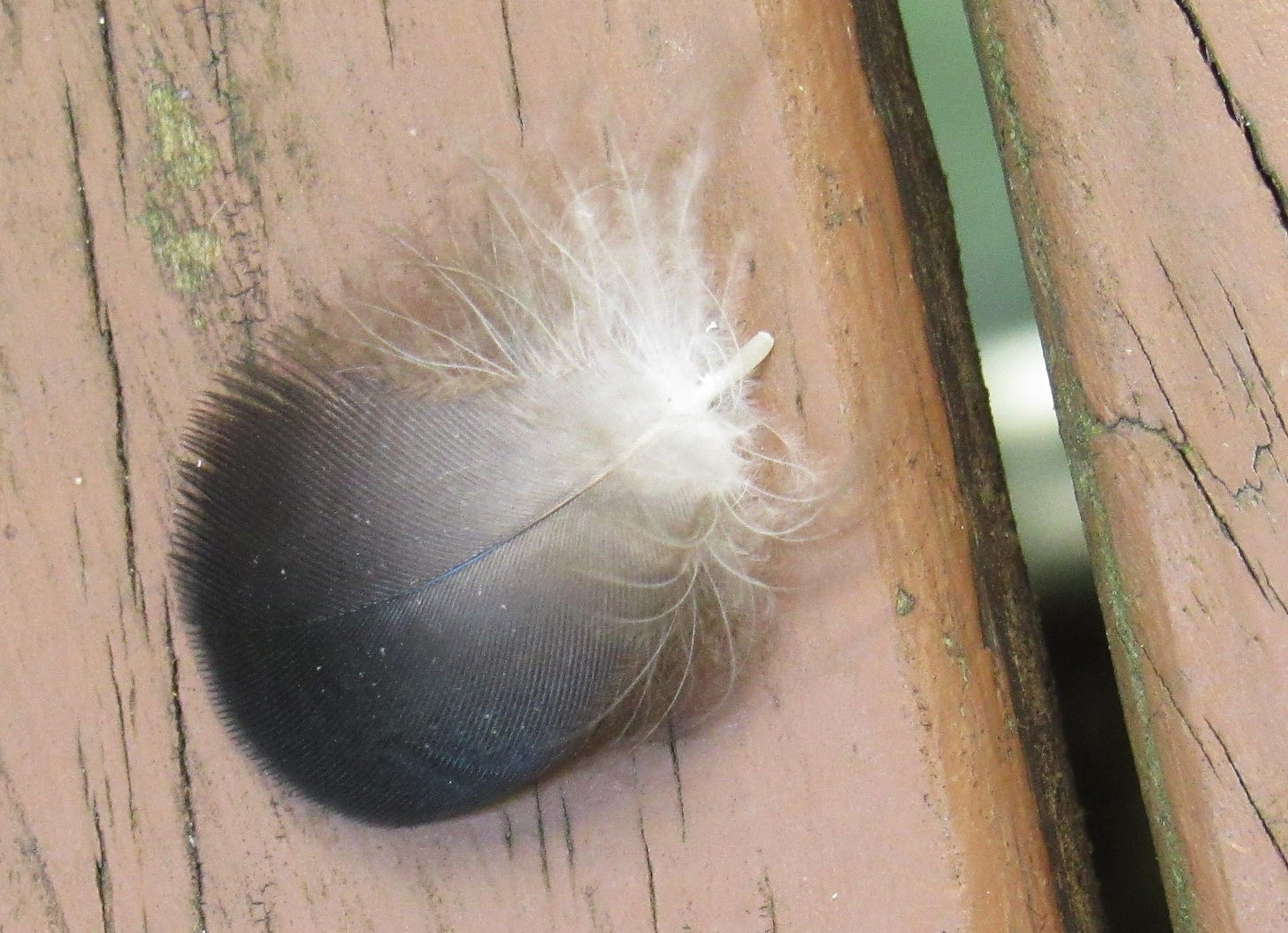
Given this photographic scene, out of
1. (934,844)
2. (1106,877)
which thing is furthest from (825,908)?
(1106,877)

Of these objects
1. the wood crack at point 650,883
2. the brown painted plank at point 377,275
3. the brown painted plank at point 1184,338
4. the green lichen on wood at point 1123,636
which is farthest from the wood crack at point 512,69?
the wood crack at point 650,883

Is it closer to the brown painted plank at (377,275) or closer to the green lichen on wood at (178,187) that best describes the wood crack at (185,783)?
the brown painted plank at (377,275)

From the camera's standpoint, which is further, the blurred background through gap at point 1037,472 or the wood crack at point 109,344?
the blurred background through gap at point 1037,472

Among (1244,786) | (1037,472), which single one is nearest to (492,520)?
(1244,786)

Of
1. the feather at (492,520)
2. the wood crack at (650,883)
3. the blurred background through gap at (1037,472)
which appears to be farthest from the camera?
the blurred background through gap at (1037,472)

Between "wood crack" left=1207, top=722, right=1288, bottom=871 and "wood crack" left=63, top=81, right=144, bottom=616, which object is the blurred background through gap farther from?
"wood crack" left=63, top=81, right=144, bottom=616
